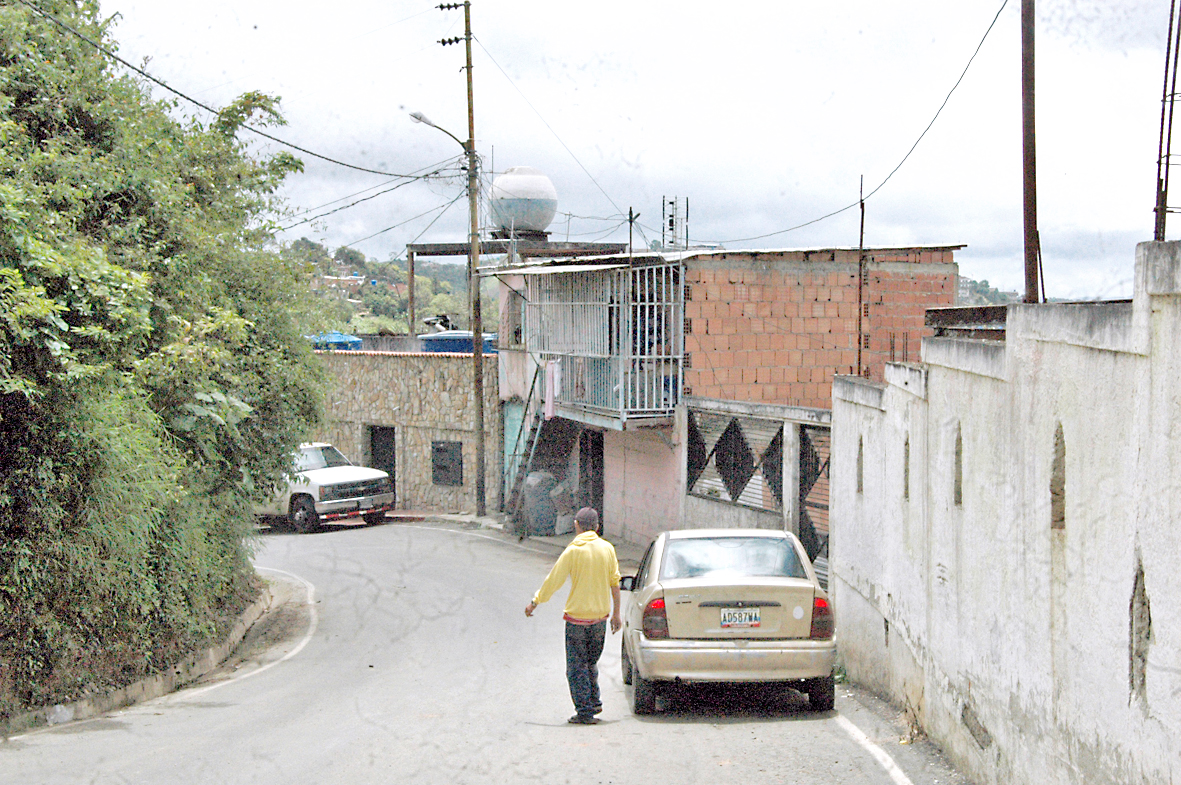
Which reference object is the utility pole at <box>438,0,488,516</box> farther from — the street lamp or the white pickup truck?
the white pickup truck

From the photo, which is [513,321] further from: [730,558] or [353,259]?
[353,259]

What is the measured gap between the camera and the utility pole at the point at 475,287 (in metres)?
26.5

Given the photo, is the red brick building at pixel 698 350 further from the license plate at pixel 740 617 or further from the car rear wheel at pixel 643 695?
the license plate at pixel 740 617

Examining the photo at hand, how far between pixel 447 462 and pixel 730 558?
69.8 ft

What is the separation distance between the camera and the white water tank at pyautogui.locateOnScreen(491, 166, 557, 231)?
2998 cm

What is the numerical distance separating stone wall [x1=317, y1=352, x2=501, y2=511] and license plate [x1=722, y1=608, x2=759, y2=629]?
19847mm

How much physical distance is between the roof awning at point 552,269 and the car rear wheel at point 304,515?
7.08m

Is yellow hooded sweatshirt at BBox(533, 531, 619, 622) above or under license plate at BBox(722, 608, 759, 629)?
above

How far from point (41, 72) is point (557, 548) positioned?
14645mm

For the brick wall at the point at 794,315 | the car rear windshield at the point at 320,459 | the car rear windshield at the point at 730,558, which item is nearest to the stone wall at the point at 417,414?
the car rear windshield at the point at 320,459

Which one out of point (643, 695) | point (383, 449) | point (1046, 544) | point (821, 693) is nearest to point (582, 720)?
point (643, 695)

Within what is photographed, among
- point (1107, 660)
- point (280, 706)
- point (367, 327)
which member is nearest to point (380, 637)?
point (280, 706)

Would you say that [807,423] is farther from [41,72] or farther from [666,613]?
[41,72]

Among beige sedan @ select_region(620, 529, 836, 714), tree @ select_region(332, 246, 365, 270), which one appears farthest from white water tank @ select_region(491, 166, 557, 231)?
tree @ select_region(332, 246, 365, 270)
